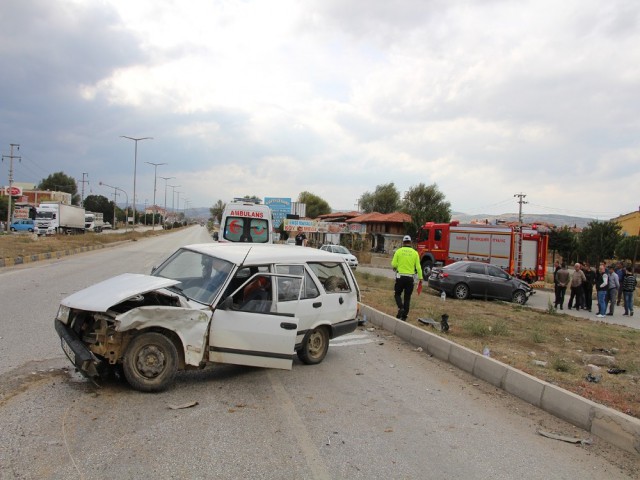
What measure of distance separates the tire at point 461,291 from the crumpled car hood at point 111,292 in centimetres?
1475

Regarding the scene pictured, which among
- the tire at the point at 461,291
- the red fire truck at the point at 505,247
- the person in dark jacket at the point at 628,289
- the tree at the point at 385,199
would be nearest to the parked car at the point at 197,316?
the tire at the point at 461,291

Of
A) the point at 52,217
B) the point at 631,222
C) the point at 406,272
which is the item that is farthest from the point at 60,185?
the point at 406,272

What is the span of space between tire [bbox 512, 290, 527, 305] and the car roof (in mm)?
13440

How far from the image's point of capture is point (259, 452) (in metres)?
3.93

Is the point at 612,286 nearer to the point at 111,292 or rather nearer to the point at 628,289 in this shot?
the point at 628,289

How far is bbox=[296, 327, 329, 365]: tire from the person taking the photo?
6.73 metres

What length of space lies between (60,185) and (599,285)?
12290cm

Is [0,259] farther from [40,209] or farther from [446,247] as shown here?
[40,209]

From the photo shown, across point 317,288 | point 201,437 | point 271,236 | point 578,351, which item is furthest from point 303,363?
point 271,236

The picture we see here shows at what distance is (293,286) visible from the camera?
645cm

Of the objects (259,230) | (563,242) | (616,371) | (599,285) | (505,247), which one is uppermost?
(563,242)

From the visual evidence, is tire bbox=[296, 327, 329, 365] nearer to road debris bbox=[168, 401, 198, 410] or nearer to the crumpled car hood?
road debris bbox=[168, 401, 198, 410]

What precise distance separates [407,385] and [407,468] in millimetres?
2473

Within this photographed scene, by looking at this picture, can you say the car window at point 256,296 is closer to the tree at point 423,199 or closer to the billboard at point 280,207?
the billboard at point 280,207
